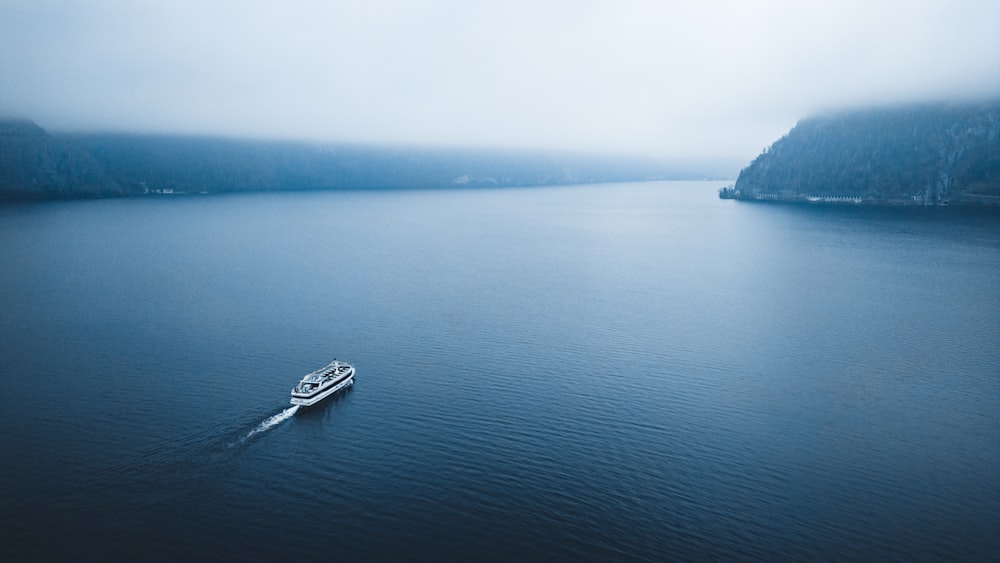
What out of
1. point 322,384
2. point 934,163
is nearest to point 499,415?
point 322,384

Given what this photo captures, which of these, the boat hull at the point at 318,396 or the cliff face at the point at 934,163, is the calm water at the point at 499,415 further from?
the cliff face at the point at 934,163

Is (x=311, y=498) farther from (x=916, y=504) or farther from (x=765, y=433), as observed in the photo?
(x=916, y=504)

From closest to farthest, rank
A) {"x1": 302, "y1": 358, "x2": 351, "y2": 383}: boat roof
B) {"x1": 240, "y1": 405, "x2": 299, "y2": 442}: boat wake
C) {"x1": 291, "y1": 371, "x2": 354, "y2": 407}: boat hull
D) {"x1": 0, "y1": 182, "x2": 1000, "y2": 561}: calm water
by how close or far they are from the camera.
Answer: {"x1": 0, "y1": 182, "x2": 1000, "y2": 561}: calm water < {"x1": 240, "y1": 405, "x2": 299, "y2": 442}: boat wake < {"x1": 291, "y1": 371, "x2": 354, "y2": 407}: boat hull < {"x1": 302, "y1": 358, "x2": 351, "y2": 383}: boat roof

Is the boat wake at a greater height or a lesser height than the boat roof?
lesser

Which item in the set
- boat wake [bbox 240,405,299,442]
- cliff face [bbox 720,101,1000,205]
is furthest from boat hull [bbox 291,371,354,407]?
cliff face [bbox 720,101,1000,205]

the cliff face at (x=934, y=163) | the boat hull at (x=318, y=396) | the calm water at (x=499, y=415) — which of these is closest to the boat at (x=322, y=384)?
the boat hull at (x=318, y=396)

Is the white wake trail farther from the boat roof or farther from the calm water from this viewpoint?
the boat roof
